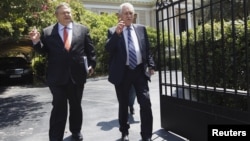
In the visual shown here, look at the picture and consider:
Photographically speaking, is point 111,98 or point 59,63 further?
point 111,98

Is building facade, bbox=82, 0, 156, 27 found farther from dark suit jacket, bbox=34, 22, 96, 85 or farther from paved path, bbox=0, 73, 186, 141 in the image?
dark suit jacket, bbox=34, 22, 96, 85

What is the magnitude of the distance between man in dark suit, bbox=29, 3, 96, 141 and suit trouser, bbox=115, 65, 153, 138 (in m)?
0.60

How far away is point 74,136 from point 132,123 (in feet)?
4.28

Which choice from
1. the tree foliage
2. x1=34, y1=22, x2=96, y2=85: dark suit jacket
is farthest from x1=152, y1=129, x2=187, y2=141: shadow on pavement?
the tree foliage

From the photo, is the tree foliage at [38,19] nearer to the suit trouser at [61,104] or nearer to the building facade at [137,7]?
the suit trouser at [61,104]

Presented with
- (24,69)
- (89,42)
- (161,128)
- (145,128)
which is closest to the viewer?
(145,128)

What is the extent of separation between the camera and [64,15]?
4.96 m

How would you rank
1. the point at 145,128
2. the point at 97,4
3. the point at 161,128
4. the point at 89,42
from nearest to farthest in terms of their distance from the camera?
1. the point at 145,128
2. the point at 89,42
3. the point at 161,128
4. the point at 97,4

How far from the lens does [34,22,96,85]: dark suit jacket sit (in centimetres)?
489

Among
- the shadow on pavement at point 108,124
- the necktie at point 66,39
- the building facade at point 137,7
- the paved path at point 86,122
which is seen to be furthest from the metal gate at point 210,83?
the building facade at point 137,7

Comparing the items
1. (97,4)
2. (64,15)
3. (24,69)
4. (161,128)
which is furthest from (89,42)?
(97,4)

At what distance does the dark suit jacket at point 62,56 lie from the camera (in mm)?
4891

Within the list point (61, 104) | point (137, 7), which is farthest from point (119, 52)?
point (137, 7)

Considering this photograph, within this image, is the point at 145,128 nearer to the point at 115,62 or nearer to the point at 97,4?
the point at 115,62
